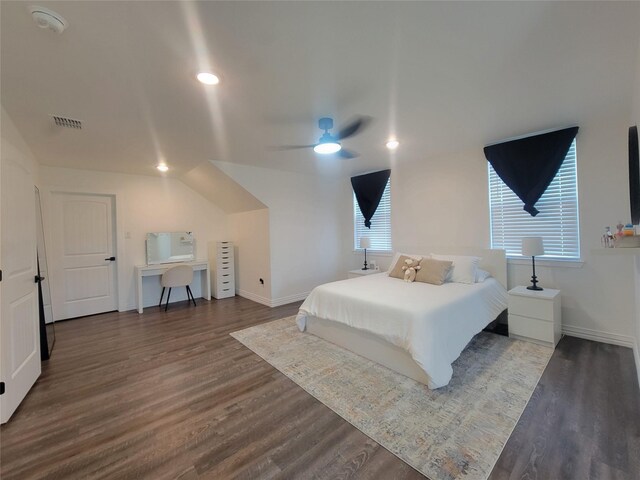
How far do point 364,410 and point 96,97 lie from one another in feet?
10.6

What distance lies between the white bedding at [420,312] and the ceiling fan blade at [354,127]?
178 centimetres

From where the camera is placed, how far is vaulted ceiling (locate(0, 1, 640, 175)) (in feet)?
4.83

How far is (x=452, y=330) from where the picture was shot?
2453 mm

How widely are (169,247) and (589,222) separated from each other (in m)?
6.27

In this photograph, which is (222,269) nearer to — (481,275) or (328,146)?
(328,146)

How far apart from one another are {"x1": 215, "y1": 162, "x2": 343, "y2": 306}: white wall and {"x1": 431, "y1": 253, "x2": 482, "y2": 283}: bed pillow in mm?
2582

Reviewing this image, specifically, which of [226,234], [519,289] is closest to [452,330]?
[519,289]

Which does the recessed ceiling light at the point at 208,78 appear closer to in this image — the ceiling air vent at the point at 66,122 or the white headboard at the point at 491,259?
the ceiling air vent at the point at 66,122

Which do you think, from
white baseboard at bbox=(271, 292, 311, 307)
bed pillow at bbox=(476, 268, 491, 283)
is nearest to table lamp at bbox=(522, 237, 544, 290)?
bed pillow at bbox=(476, 268, 491, 283)

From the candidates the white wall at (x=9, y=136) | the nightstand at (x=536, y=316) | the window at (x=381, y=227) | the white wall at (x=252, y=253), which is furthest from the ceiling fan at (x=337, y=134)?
the nightstand at (x=536, y=316)

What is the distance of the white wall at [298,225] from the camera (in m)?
4.73

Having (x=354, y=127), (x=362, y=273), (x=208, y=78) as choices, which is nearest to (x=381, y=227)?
(x=362, y=273)

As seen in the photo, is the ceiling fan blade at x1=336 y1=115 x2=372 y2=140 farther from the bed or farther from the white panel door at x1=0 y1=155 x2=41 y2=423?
the white panel door at x1=0 y1=155 x2=41 y2=423

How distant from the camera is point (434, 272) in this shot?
11.5 ft
